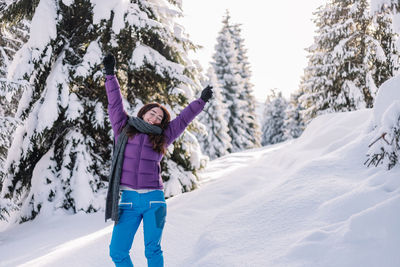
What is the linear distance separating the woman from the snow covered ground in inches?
41.0

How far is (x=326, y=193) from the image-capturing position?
13.7ft

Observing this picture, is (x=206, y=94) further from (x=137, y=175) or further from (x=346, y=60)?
(x=346, y=60)

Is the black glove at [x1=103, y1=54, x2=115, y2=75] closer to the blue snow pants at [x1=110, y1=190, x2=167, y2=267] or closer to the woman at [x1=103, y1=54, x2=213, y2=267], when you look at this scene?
the woman at [x1=103, y1=54, x2=213, y2=267]

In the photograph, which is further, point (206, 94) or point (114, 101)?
point (206, 94)

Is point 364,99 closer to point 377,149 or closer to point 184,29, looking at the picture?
point 184,29

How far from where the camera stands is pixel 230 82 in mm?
27859

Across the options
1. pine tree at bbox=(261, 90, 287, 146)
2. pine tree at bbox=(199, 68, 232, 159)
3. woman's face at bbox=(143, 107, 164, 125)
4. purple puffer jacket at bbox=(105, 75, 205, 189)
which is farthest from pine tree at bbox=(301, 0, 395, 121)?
pine tree at bbox=(261, 90, 287, 146)

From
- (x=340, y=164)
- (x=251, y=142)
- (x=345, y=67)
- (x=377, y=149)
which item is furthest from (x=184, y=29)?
(x=251, y=142)

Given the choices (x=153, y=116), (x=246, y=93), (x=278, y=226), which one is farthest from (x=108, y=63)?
(x=246, y=93)

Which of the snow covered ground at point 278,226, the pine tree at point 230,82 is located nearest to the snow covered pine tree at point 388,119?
the snow covered ground at point 278,226

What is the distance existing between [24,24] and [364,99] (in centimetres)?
1467

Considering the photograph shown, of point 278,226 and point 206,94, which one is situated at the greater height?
point 206,94

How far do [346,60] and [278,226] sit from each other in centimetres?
1364

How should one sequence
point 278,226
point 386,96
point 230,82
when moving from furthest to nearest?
1. point 230,82
2. point 386,96
3. point 278,226
